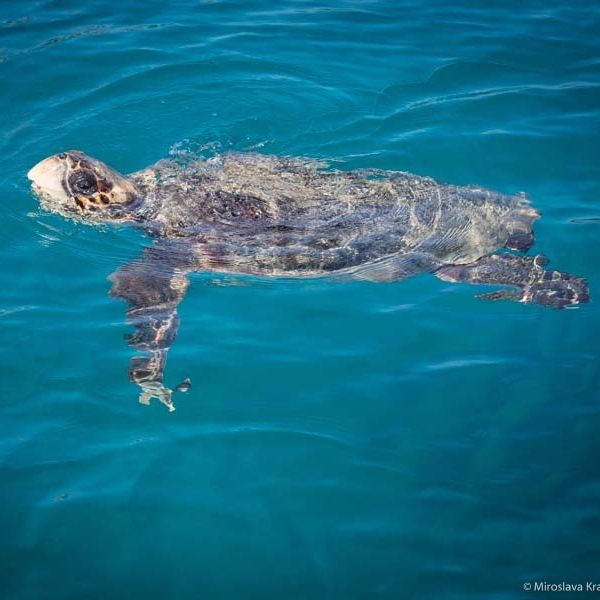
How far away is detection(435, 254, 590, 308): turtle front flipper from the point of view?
6258 millimetres

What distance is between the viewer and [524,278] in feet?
21.4

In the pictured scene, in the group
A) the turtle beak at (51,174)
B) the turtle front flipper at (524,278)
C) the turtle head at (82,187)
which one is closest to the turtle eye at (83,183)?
the turtle head at (82,187)

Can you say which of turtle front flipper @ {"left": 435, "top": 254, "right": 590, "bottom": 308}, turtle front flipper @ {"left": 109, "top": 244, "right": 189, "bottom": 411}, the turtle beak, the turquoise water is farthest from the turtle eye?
turtle front flipper @ {"left": 435, "top": 254, "right": 590, "bottom": 308}

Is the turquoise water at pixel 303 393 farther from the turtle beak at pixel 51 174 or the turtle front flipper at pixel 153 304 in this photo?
the turtle beak at pixel 51 174

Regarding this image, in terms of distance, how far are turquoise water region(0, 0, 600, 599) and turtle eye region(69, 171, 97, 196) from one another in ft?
1.48

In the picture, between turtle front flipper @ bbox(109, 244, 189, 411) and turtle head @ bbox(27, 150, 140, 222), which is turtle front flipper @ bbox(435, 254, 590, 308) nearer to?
turtle front flipper @ bbox(109, 244, 189, 411)

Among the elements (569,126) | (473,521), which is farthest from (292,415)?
(569,126)

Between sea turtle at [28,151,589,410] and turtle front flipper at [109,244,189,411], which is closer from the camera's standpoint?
turtle front flipper at [109,244,189,411]

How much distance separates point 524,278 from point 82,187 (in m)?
4.45

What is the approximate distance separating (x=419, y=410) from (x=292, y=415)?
1.01m

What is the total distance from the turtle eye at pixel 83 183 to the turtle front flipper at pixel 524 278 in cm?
352

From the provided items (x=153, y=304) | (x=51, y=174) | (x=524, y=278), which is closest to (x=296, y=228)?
(x=153, y=304)

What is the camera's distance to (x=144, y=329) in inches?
225

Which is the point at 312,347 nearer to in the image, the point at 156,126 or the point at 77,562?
the point at 77,562
